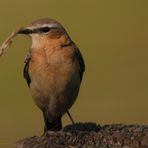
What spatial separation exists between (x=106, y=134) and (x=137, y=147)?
0.51 m

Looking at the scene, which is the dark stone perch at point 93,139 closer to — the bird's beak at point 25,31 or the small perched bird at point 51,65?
the small perched bird at point 51,65

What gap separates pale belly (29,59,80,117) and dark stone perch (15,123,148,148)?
3.93 feet

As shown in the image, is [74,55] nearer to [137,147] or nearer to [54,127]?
[54,127]

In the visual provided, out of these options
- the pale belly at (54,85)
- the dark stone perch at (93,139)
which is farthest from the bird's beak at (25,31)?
the dark stone perch at (93,139)

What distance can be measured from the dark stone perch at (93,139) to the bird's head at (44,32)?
151cm

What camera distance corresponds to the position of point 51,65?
869 centimetres

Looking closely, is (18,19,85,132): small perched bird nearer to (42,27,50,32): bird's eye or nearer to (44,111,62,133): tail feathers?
(42,27,50,32): bird's eye

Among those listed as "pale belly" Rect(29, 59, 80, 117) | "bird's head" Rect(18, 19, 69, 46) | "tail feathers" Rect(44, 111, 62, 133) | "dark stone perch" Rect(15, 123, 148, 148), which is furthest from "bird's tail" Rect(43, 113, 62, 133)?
"dark stone perch" Rect(15, 123, 148, 148)

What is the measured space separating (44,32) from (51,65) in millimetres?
446

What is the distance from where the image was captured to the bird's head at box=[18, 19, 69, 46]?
8.50 metres

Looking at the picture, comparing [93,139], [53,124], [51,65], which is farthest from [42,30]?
[93,139]

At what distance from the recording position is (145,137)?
24.0ft

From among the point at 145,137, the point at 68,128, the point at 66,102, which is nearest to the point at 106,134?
the point at 145,137

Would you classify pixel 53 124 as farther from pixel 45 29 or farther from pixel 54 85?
pixel 45 29
